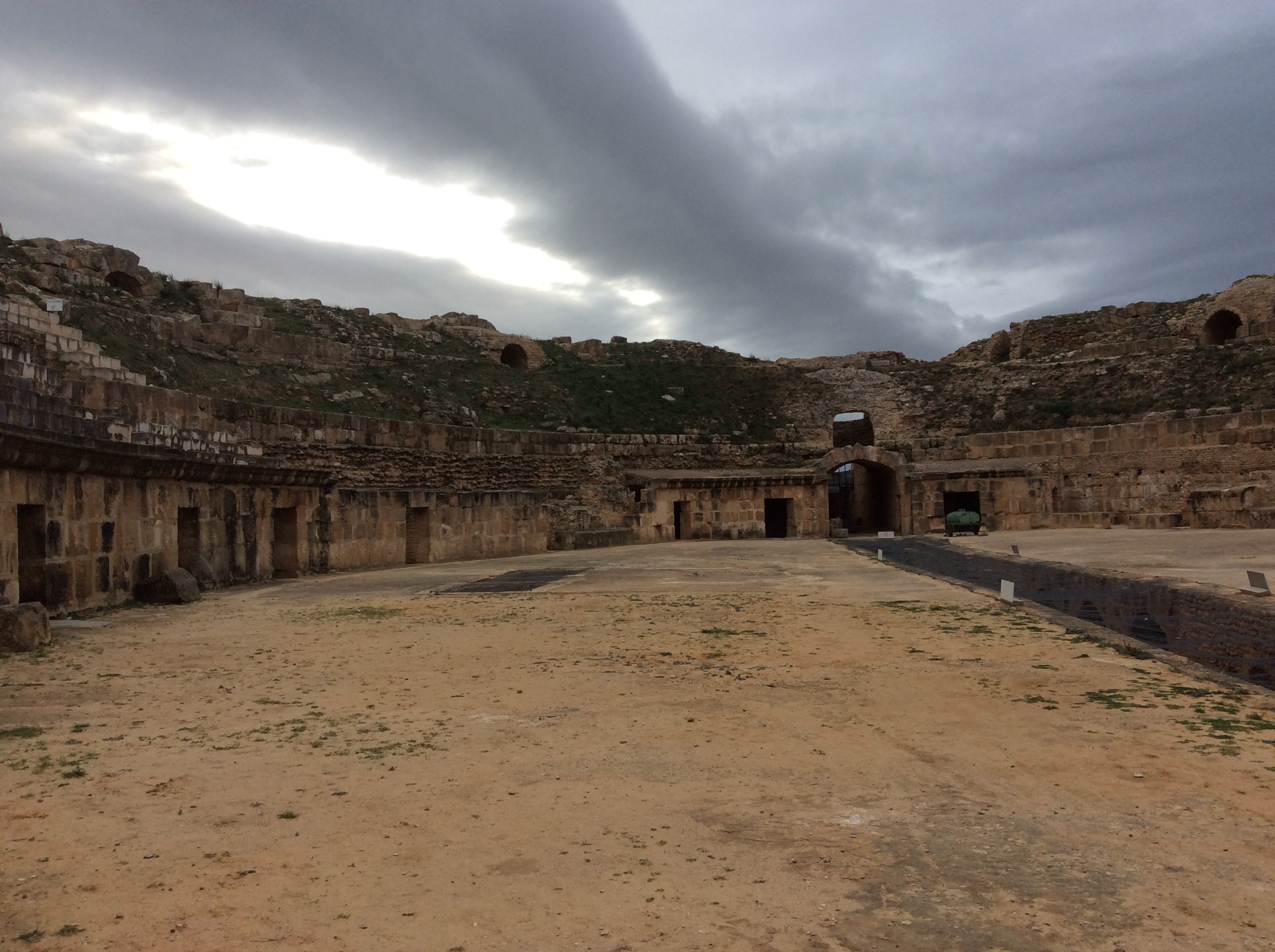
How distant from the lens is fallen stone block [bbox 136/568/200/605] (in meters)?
11.6

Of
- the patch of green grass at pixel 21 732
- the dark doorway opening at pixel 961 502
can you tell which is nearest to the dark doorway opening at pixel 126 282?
the patch of green grass at pixel 21 732

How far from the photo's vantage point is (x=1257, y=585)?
8453mm

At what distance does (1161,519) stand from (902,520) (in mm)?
7073

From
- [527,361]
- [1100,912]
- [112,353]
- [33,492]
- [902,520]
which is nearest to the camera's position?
[1100,912]

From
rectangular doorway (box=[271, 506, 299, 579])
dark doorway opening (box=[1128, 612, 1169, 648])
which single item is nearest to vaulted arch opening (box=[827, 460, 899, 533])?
rectangular doorway (box=[271, 506, 299, 579])

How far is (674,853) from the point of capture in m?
3.24

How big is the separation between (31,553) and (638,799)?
885cm

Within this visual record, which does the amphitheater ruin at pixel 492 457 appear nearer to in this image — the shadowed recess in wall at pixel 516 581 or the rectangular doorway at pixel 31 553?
the rectangular doorway at pixel 31 553

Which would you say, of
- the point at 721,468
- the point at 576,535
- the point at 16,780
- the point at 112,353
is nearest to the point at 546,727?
the point at 16,780

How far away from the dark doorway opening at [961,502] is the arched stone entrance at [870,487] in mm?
1809

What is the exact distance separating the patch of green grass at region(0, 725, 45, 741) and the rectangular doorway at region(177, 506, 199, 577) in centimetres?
888

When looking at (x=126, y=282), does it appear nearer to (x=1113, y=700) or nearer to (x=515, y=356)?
(x=515, y=356)

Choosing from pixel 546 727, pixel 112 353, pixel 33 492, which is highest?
pixel 112 353

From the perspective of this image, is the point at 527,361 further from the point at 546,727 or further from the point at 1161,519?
the point at 546,727
